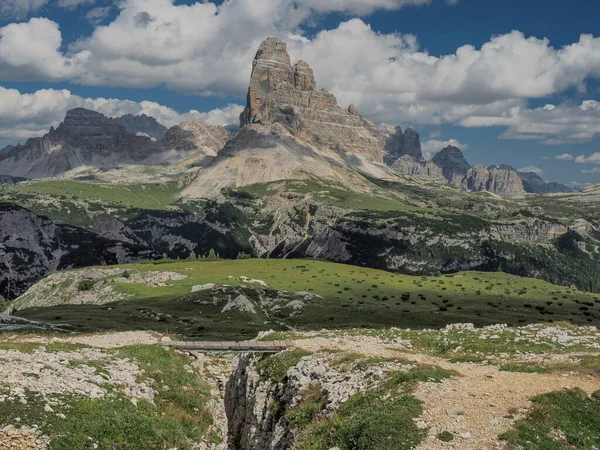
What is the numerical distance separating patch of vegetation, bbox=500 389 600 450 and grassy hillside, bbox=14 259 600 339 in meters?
75.2

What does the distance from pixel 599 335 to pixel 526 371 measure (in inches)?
868

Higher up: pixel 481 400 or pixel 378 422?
pixel 481 400

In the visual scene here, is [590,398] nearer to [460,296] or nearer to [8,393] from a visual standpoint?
[8,393]

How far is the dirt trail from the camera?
25109 millimetres

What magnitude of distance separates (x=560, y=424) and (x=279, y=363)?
2395 centimetres

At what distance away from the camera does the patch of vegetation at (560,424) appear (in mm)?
24312

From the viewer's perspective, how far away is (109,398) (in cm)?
3388

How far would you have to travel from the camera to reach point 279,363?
143 feet

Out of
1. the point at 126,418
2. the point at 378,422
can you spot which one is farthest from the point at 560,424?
the point at 126,418

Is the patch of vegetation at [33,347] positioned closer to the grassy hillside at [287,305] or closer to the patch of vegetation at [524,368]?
the patch of vegetation at [524,368]

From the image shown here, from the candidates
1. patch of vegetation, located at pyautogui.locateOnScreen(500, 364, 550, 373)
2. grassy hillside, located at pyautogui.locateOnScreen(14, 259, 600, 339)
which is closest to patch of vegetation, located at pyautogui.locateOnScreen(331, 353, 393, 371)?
patch of vegetation, located at pyautogui.locateOnScreen(500, 364, 550, 373)

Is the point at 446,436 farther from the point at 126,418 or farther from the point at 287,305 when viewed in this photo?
the point at 287,305

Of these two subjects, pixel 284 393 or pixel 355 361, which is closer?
pixel 355 361

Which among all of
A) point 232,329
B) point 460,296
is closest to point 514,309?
point 460,296
